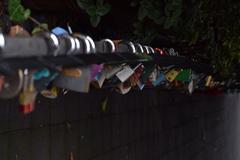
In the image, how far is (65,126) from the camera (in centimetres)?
364

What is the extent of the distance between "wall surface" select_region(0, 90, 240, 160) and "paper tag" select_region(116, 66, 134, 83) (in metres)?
0.86

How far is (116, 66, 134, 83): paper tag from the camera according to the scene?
204cm

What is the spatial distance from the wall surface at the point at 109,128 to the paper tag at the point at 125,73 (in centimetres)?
86

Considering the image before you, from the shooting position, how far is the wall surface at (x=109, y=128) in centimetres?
305

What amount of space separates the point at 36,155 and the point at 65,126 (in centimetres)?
47

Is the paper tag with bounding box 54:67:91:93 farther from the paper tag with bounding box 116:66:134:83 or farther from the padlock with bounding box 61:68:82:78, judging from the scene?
the paper tag with bounding box 116:66:134:83

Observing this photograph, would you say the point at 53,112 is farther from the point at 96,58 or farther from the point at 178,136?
the point at 178,136

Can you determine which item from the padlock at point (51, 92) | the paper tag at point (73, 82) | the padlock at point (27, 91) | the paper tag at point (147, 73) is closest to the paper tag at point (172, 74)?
the paper tag at point (147, 73)

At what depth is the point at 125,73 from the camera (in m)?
2.09

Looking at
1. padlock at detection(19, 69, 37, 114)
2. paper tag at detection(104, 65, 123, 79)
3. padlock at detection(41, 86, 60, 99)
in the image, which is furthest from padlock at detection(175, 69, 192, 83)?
padlock at detection(19, 69, 37, 114)

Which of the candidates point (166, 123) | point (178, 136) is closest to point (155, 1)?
point (166, 123)

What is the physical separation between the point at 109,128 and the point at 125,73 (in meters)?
2.46

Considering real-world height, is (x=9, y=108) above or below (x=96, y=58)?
below

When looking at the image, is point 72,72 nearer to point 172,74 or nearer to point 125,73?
point 125,73
